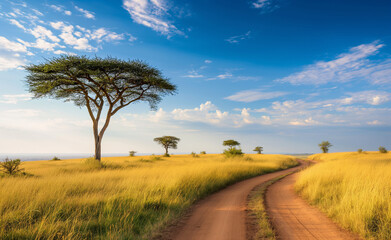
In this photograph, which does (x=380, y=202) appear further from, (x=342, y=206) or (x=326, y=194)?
(x=326, y=194)

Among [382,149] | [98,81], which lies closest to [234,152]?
[98,81]

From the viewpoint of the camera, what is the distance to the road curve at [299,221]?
512 centimetres

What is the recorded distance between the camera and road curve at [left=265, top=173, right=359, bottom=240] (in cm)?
512

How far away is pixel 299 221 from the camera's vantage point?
241 inches

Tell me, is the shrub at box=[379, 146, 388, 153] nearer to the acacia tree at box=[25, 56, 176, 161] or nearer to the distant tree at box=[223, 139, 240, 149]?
the distant tree at box=[223, 139, 240, 149]

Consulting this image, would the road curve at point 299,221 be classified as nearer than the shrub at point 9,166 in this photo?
Yes

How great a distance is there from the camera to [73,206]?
6285mm

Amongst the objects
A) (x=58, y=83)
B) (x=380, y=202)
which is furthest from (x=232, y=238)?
(x=58, y=83)

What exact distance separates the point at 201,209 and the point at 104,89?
1836 centimetres

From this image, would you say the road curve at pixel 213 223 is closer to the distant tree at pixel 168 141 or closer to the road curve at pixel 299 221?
the road curve at pixel 299 221

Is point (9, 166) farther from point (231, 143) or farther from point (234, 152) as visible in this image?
point (231, 143)

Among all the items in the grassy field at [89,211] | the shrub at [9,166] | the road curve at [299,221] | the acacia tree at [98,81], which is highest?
the acacia tree at [98,81]

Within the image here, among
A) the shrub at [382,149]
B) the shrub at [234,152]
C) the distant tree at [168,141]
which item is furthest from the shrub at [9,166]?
the shrub at [382,149]

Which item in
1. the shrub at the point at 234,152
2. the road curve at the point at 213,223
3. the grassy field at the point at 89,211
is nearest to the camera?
the grassy field at the point at 89,211
